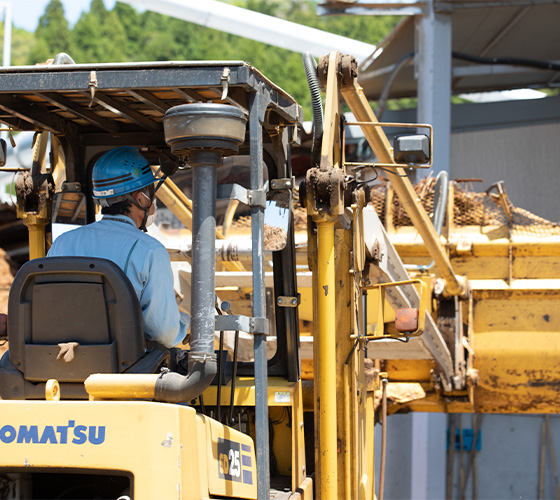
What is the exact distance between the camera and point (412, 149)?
12.4 feet

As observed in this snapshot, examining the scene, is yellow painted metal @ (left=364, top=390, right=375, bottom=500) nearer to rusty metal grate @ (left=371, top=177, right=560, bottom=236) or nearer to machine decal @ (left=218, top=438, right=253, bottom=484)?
machine decal @ (left=218, top=438, right=253, bottom=484)

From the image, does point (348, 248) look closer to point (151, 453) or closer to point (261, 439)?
point (261, 439)

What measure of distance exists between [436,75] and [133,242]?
9614mm

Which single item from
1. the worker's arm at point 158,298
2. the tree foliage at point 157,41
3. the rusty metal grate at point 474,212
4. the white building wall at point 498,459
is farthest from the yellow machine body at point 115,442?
the tree foliage at point 157,41

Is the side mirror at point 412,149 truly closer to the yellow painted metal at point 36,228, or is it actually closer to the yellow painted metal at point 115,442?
the yellow painted metal at point 115,442

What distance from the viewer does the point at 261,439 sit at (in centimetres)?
308

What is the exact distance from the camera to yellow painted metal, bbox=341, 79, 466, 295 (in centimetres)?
474

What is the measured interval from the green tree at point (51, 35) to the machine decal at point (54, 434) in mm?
A: 44829

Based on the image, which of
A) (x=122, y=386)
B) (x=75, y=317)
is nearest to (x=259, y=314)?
(x=122, y=386)

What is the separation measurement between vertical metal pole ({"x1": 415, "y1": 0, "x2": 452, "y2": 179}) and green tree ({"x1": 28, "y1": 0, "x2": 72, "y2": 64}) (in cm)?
3634

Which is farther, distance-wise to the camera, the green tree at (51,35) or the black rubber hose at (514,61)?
the green tree at (51,35)

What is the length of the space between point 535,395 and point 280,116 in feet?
A: 13.6

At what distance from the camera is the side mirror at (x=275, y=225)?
334 centimetres

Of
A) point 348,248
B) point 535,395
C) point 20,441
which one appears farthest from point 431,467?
point 20,441
